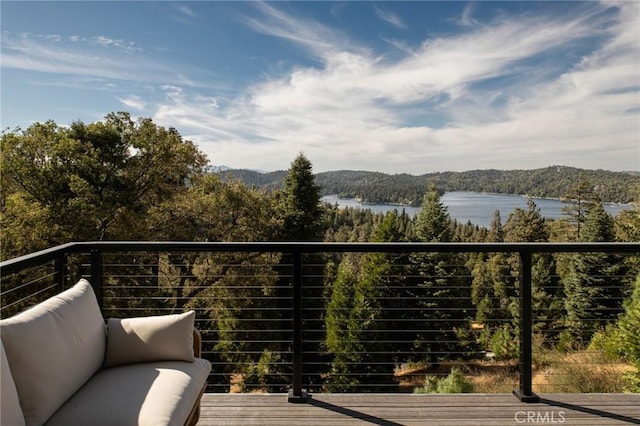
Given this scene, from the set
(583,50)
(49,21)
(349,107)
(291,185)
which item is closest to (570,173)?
(583,50)

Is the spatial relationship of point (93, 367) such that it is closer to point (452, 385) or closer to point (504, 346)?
point (452, 385)

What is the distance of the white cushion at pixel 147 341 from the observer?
2016mm

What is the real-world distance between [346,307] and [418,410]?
1086 centimetres

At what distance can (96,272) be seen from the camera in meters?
2.73

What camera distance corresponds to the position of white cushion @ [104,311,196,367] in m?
2.02

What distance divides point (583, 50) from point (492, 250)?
9512 mm

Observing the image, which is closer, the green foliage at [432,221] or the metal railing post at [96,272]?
the metal railing post at [96,272]

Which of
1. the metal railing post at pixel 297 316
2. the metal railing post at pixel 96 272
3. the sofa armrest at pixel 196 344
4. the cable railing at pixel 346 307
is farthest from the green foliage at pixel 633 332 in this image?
the metal railing post at pixel 96 272

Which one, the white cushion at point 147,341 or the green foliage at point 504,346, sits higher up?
the white cushion at point 147,341

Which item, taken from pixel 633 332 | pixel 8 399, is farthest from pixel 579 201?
pixel 8 399

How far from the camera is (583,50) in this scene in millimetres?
9711

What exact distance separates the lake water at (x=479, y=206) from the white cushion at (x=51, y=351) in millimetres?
16259

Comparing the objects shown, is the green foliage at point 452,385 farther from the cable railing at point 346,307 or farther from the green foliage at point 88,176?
the green foliage at point 88,176

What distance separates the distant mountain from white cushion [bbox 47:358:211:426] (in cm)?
1292
